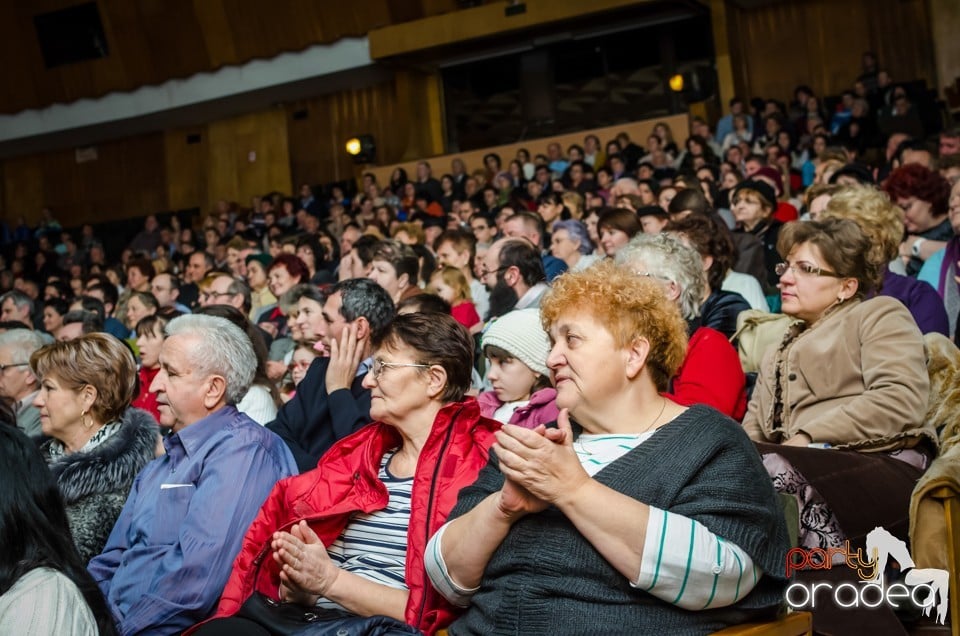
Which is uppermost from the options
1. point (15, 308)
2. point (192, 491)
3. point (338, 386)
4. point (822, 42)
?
point (822, 42)

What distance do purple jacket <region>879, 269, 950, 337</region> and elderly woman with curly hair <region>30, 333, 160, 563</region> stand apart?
7.72 ft

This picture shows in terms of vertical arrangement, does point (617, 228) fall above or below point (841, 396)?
above

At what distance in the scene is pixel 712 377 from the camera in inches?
109

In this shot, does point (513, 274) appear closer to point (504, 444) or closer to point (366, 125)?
point (504, 444)

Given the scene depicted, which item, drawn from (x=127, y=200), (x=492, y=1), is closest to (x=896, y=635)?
(x=492, y=1)

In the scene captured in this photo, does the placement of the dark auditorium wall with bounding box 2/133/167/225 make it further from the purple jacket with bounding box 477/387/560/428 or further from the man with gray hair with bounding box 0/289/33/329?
the purple jacket with bounding box 477/387/560/428

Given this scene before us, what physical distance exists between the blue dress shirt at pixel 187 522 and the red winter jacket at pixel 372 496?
8cm

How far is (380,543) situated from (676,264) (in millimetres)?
1248

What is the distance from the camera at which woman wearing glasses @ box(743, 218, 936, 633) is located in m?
2.32

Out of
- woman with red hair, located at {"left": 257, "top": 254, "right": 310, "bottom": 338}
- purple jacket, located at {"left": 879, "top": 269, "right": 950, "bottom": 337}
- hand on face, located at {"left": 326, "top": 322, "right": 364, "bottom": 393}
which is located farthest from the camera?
woman with red hair, located at {"left": 257, "top": 254, "right": 310, "bottom": 338}

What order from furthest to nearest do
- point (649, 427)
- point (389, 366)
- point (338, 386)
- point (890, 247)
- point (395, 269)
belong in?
point (395, 269)
point (890, 247)
point (338, 386)
point (389, 366)
point (649, 427)

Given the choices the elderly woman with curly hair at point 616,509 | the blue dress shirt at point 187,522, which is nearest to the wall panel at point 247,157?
the blue dress shirt at point 187,522

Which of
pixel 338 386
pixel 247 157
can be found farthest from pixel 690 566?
pixel 247 157

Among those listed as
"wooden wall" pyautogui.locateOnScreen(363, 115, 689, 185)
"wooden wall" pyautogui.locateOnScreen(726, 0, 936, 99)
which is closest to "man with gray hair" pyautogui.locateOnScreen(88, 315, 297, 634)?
"wooden wall" pyautogui.locateOnScreen(363, 115, 689, 185)
